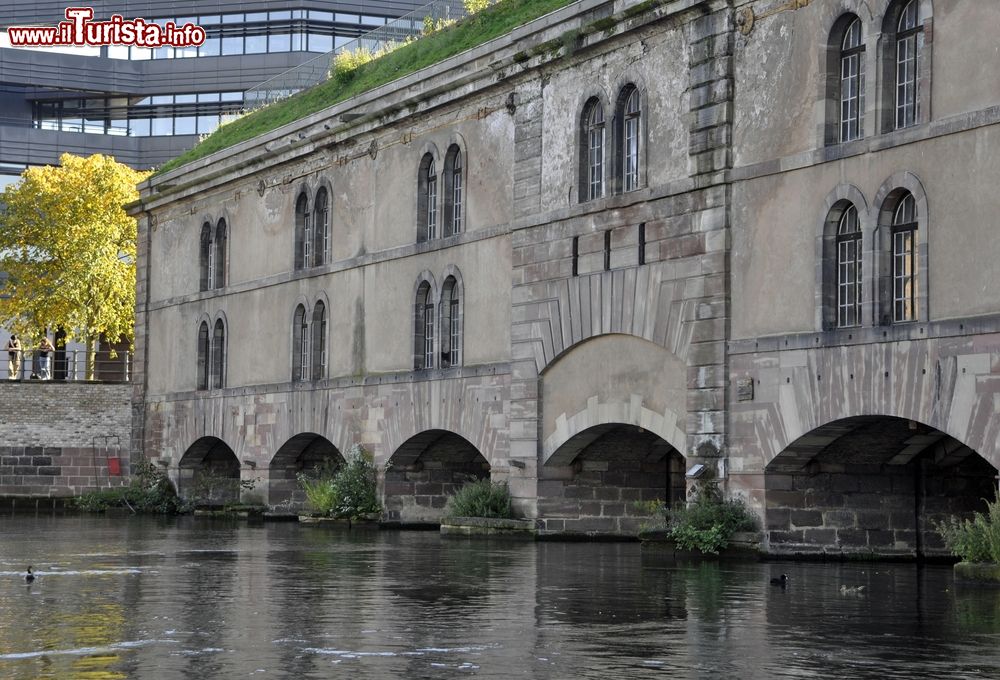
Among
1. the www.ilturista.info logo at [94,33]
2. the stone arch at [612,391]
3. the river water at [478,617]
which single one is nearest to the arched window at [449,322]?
the stone arch at [612,391]

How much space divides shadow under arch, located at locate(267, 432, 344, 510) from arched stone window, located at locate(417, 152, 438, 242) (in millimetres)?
7041

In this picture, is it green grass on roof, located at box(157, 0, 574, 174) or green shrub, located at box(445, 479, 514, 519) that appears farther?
green grass on roof, located at box(157, 0, 574, 174)

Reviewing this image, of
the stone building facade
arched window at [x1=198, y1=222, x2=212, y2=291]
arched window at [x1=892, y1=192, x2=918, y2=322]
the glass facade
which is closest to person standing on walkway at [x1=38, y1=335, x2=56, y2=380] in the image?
arched window at [x1=198, y1=222, x2=212, y2=291]

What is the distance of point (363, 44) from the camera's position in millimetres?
40906

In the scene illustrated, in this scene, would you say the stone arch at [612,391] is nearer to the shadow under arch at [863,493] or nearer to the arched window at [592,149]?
the shadow under arch at [863,493]

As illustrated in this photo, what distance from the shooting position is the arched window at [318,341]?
3875 cm

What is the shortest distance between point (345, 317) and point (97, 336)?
26686mm

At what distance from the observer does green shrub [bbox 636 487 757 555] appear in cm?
2430

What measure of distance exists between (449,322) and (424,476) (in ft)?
11.9

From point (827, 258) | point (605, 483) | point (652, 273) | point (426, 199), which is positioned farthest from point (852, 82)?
point (426, 199)

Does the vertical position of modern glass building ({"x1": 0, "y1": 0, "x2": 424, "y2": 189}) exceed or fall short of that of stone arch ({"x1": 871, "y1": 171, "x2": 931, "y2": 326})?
it exceeds it

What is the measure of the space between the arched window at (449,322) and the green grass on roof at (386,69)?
14.8ft

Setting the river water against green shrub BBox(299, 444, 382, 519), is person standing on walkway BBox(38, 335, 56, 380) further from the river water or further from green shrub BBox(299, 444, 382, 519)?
the river water

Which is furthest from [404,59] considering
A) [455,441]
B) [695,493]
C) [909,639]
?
[909,639]
